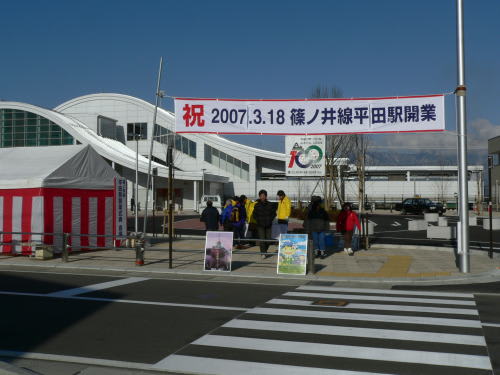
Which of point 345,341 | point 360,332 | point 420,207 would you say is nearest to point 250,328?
point 345,341

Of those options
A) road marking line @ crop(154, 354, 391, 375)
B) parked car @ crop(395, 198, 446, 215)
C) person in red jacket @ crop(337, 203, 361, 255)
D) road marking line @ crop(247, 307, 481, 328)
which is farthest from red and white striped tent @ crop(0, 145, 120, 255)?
parked car @ crop(395, 198, 446, 215)

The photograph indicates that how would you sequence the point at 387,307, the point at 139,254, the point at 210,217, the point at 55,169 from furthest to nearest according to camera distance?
the point at 55,169 → the point at 210,217 → the point at 139,254 → the point at 387,307

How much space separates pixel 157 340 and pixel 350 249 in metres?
10.7

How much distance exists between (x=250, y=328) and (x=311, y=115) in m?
8.92

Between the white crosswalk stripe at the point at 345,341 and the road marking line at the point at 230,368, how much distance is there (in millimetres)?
10

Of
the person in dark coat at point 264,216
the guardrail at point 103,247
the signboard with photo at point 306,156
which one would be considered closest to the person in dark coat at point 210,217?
the guardrail at point 103,247

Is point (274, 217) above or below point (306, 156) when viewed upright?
below

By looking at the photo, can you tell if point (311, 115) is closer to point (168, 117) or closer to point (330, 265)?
point (330, 265)

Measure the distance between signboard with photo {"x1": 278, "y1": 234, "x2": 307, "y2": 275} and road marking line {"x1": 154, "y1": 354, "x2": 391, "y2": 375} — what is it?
22.3 feet

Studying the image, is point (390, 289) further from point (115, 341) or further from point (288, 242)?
point (115, 341)

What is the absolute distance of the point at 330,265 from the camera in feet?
47.0

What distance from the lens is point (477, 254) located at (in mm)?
17031

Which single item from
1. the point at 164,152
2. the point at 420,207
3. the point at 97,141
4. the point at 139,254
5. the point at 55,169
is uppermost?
the point at 97,141

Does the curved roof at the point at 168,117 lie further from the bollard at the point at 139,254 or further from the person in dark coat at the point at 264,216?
the bollard at the point at 139,254
